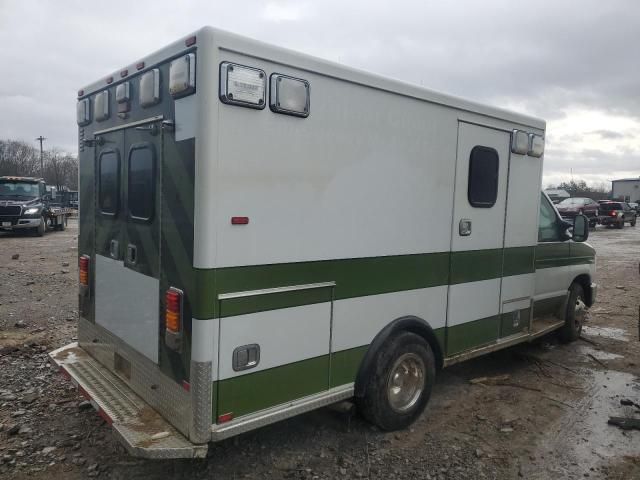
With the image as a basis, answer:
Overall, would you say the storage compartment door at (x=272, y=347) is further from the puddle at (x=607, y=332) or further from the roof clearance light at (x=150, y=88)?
the puddle at (x=607, y=332)

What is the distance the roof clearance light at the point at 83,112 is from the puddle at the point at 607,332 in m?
6.80

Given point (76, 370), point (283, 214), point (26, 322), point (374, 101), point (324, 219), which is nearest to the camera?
point (283, 214)

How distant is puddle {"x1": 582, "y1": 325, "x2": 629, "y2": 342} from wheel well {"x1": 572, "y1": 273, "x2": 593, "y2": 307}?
2.40 feet

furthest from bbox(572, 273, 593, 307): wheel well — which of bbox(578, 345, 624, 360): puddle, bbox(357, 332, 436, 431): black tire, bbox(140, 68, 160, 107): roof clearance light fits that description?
bbox(140, 68, 160, 107): roof clearance light

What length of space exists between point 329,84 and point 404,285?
1605 millimetres

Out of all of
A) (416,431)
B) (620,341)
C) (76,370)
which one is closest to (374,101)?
(416,431)

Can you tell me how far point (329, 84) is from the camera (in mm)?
3477

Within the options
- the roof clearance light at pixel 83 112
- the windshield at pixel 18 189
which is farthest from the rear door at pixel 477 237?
the windshield at pixel 18 189

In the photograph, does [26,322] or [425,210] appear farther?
[26,322]

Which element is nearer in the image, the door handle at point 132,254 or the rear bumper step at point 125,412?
the rear bumper step at point 125,412

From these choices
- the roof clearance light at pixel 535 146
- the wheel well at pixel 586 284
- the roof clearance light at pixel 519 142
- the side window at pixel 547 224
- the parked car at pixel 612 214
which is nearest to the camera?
the roof clearance light at pixel 519 142

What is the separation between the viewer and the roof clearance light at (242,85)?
292 cm

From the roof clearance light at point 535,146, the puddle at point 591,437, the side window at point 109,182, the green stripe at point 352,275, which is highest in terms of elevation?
the roof clearance light at point 535,146

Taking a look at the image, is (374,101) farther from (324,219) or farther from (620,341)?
(620,341)
